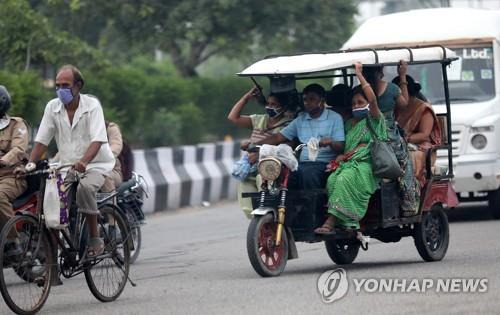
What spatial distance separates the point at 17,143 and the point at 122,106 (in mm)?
13979

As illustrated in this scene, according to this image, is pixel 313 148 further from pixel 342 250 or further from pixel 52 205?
pixel 52 205

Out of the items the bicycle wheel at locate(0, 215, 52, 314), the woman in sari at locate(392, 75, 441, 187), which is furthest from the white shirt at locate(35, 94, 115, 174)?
the woman in sari at locate(392, 75, 441, 187)

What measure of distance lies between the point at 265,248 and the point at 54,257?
2198 millimetres

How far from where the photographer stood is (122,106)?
2522 centimetres

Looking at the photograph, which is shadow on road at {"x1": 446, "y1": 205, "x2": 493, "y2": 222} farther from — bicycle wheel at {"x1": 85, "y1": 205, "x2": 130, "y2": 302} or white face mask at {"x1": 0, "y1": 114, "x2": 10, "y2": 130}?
bicycle wheel at {"x1": 85, "y1": 205, "x2": 130, "y2": 302}

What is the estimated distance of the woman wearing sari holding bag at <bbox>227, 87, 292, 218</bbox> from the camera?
11961mm

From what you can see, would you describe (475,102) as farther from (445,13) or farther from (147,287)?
(147,287)

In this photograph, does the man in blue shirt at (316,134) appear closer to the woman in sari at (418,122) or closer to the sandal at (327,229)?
the sandal at (327,229)

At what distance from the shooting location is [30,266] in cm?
949

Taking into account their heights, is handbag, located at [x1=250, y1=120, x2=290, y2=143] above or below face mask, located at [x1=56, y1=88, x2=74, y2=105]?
below

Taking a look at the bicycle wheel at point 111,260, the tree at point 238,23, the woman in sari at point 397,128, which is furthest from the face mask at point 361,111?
the tree at point 238,23

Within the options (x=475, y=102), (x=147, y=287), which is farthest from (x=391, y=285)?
(x=475, y=102)

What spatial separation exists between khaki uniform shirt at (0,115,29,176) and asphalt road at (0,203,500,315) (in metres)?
1.18

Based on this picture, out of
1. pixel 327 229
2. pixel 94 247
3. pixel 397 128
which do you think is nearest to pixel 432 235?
pixel 397 128
